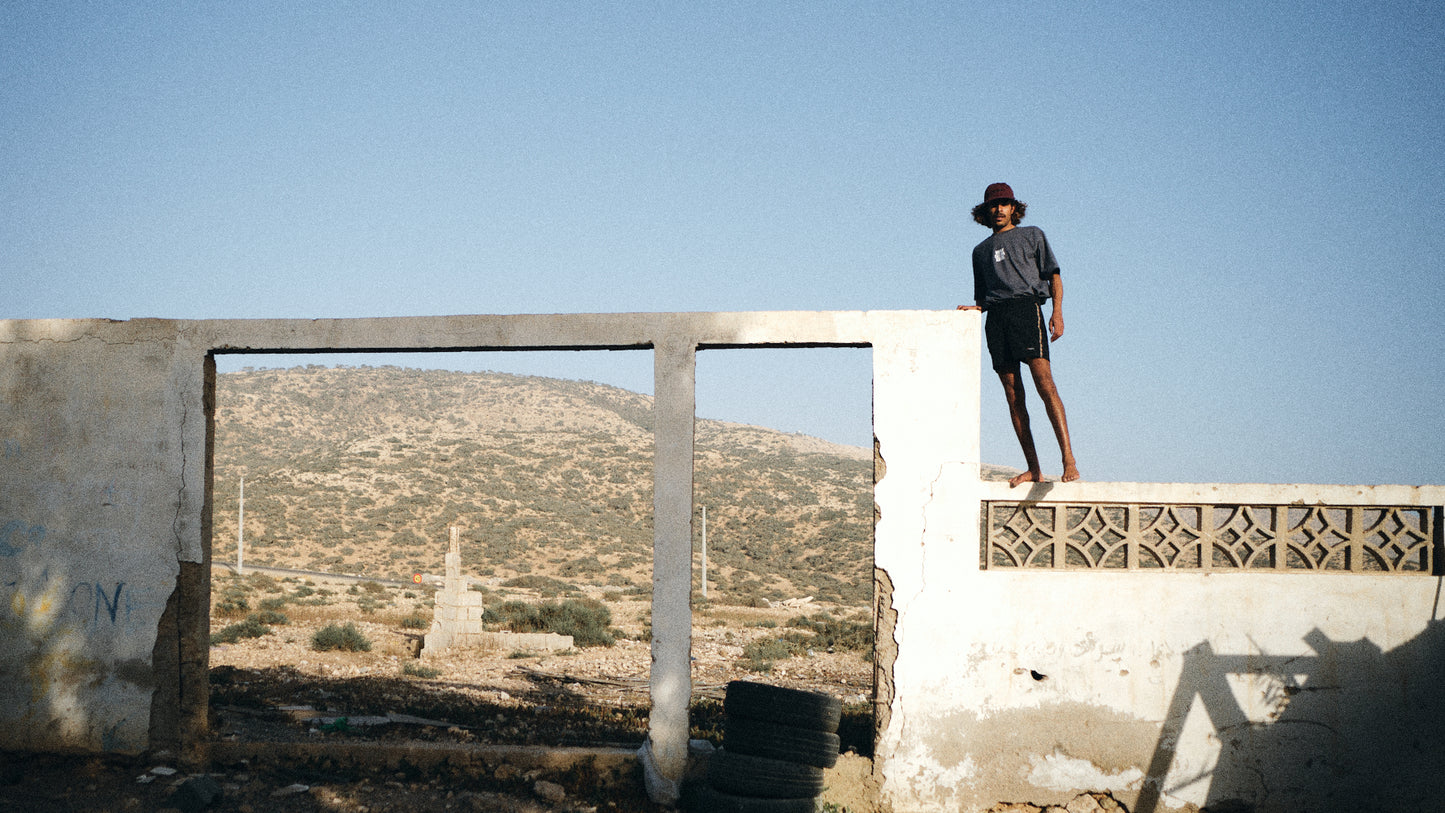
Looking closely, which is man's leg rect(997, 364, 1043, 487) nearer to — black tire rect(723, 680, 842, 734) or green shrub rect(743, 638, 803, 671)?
black tire rect(723, 680, 842, 734)

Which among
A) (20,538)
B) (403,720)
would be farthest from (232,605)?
(20,538)

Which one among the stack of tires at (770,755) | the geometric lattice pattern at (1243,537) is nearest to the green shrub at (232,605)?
the stack of tires at (770,755)

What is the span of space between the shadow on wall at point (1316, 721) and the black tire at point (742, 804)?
88.9 inches

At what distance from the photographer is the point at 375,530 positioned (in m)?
42.4

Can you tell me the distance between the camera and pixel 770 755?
257 inches

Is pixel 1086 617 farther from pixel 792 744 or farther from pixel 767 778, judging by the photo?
pixel 767 778

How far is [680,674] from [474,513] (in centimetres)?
3984

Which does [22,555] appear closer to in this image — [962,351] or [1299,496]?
[962,351]

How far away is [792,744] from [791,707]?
0.24 metres

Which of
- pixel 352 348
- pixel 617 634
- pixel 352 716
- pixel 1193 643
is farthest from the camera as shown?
pixel 617 634

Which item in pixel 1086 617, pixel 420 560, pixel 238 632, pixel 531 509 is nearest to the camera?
pixel 1086 617

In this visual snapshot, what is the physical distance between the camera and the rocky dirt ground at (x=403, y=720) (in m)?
6.61

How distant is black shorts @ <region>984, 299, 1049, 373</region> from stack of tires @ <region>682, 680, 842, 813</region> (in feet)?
8.65

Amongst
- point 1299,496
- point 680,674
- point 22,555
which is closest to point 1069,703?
point 1299,496
